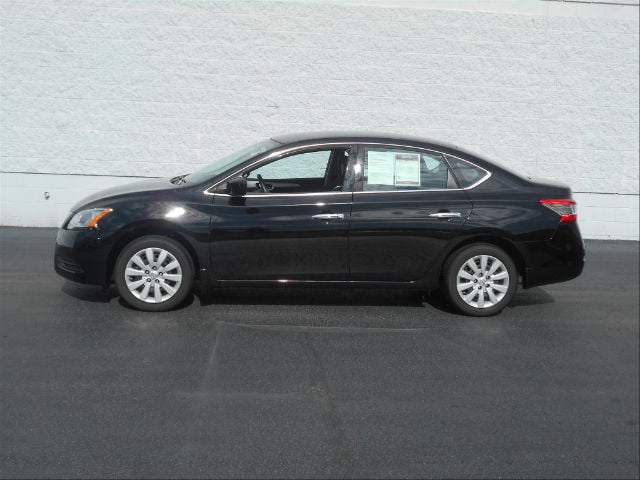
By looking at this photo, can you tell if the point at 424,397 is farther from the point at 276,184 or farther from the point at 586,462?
the point at 276,184

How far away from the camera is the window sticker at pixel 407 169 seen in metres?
7.12

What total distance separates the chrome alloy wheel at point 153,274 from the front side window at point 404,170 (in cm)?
183

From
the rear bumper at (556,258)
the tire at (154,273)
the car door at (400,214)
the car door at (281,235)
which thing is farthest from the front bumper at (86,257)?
the rear bumper at (556,258)

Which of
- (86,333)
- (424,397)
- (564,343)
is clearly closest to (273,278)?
(86,333)

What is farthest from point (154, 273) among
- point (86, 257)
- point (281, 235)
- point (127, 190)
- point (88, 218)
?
point (281, 235)

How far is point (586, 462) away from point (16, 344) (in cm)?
413

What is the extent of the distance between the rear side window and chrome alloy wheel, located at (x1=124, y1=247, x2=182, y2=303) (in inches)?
101

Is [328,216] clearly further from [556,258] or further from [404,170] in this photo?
[556,258]

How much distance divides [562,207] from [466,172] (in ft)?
3.03

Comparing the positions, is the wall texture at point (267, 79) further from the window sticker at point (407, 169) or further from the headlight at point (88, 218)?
the headlight at point (88, 218)

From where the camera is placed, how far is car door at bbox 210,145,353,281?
6.83m

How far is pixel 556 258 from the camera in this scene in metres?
7.23

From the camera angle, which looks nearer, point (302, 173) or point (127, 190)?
point (127, 190)

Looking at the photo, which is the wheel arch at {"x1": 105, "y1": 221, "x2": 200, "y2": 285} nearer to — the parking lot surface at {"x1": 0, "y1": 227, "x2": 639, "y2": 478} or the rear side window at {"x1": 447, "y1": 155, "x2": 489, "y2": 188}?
the parking lot surface at {"x1": 0, "y1": 227, "x2": 639, "y2": 478}
